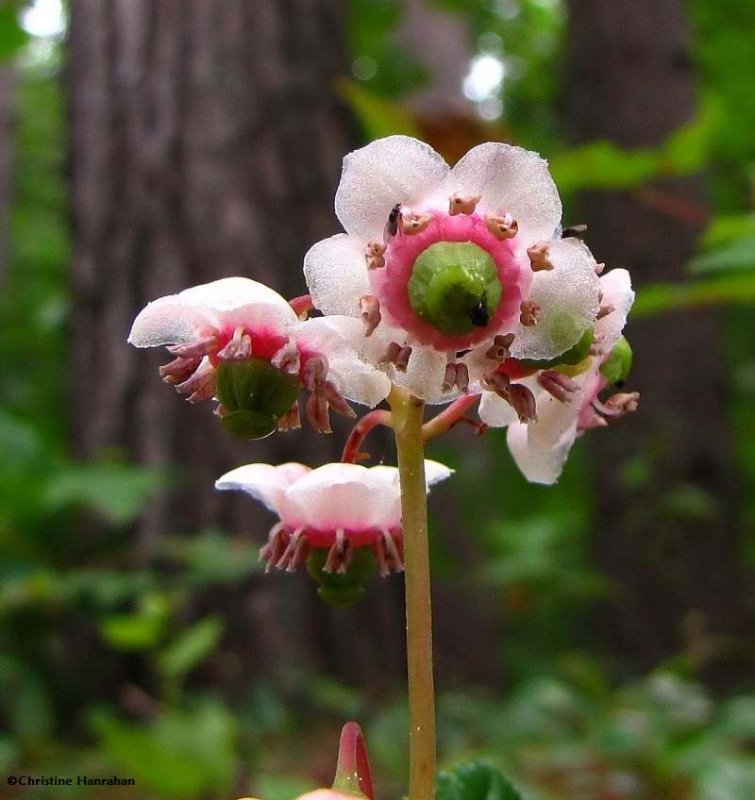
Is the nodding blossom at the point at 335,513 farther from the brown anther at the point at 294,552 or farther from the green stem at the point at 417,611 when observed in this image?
the green stem at the point at 417,611

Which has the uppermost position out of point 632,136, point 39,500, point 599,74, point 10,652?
point 599,74

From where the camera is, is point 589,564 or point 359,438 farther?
point 589,564

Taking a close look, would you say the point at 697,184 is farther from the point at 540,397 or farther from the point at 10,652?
the point at 540,397

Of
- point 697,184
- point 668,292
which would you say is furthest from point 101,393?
point 697,184

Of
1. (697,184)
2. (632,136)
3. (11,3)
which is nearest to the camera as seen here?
(11,3)

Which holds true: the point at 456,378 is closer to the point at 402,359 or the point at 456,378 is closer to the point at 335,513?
the point at 402,359

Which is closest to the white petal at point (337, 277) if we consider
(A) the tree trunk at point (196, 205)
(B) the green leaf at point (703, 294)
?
(B) the green leaf at point (703, 294)

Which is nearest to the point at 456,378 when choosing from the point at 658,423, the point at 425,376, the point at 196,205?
the point at 425,376
